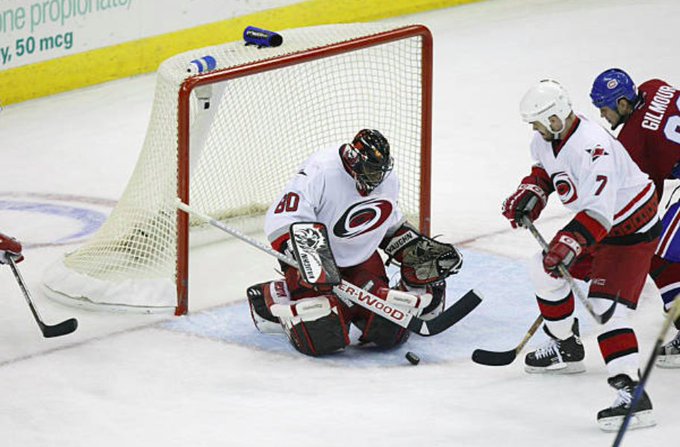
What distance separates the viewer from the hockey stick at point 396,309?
185 inches

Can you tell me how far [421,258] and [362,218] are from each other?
10.1 inches

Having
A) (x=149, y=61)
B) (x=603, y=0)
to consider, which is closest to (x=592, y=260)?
(x=149, y=61)

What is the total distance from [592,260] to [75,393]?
67.7 inches

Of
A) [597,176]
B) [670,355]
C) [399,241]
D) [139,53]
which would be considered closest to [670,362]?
[670,355]

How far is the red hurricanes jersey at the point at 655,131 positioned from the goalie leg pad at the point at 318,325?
3.55ft

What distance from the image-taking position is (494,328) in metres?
5.06

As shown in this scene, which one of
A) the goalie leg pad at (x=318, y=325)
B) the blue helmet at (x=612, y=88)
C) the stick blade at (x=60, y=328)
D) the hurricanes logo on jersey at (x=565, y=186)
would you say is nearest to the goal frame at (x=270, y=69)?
the stick blade at (x=60, y=328)

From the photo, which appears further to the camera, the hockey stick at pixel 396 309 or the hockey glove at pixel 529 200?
the hockey stick at pixel 396 309

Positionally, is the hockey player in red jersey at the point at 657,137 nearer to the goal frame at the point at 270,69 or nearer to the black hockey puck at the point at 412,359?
the black hockey puck at the point at 412,359

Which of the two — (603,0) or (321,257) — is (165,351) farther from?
(603,0)

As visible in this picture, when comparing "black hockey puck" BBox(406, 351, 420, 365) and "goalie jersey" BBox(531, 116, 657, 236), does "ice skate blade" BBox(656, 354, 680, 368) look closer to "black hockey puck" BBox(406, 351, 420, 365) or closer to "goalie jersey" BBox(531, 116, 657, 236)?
"goalie jersey" BBox(531, 116, 657, 236)

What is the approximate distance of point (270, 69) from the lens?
5.33 meters

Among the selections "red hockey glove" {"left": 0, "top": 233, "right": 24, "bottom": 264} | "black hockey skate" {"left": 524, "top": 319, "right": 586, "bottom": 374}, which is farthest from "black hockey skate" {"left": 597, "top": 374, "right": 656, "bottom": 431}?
"red hockey glove" {"left": 0, "top": 233, "right": 24, "bottom": 264}

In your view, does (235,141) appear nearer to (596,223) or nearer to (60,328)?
(60,328)
